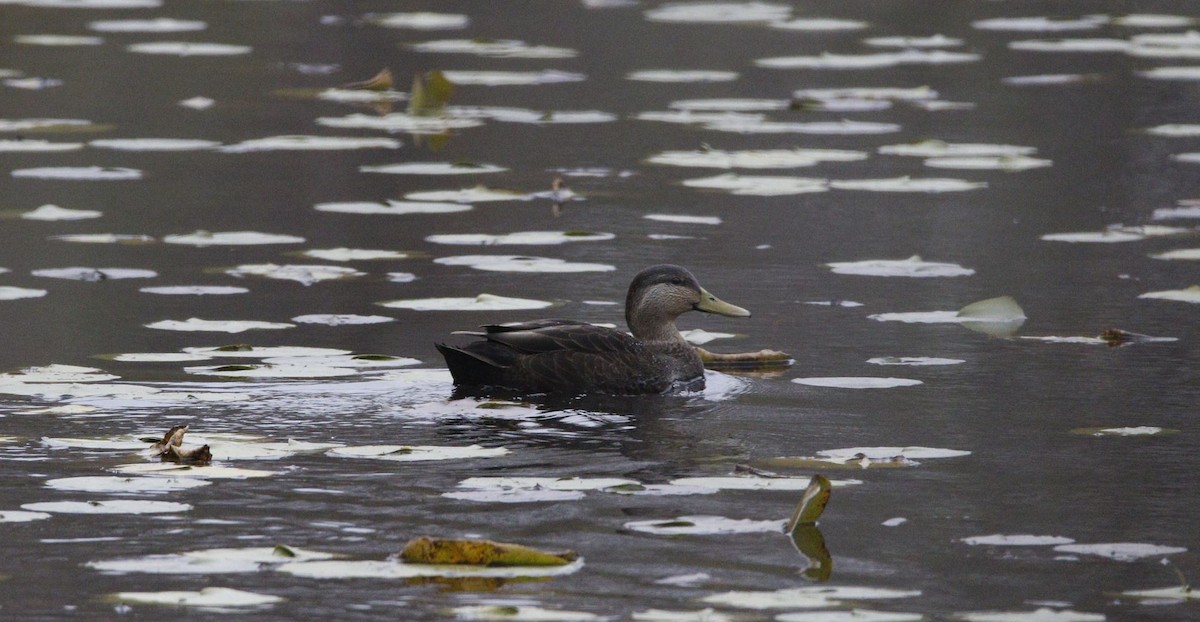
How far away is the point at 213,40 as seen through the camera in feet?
61.4

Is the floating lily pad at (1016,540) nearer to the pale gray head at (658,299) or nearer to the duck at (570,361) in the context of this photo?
the duck at (570,361)

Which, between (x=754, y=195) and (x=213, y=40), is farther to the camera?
(x=213, y=40)

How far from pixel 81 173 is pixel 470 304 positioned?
163 inches

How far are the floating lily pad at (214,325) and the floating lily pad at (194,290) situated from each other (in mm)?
672

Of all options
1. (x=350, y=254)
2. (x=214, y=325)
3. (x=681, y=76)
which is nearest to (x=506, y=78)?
(x=681, y=76)

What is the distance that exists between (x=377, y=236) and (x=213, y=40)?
332 inches

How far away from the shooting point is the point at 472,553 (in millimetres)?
5176

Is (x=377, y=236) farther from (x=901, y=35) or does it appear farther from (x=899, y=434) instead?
(x=901, y=35)

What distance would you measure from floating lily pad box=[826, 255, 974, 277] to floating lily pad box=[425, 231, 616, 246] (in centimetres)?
135

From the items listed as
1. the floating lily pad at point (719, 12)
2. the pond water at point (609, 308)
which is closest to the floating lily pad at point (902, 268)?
the pond water at point (609, 308)

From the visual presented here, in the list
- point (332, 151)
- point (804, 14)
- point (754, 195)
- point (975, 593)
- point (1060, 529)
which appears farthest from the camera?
point (804, 14)

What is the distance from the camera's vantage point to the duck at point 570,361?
7754 mm

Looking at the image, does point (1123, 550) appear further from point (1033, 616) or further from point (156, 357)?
point (156, 357)

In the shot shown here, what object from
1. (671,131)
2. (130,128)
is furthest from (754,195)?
(130,128)
